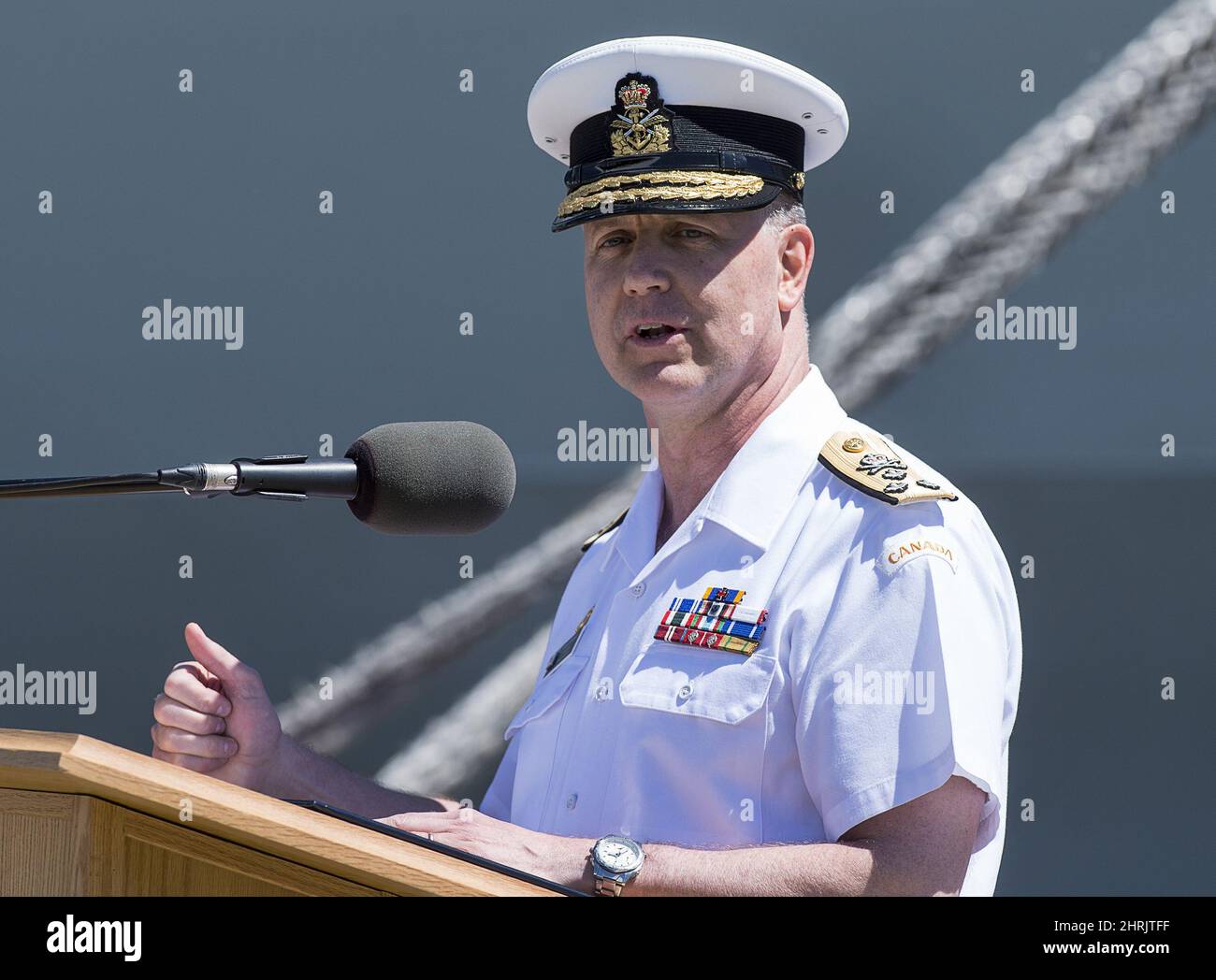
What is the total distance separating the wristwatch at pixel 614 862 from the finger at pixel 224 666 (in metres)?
0.42

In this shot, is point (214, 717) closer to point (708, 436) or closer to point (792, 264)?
point (708, 436)

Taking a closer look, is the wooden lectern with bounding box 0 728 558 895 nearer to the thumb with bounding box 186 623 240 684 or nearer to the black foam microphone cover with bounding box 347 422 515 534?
the black foam microphone cover with bounding box 347 422 515 534

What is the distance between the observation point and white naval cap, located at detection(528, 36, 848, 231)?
1.67 m

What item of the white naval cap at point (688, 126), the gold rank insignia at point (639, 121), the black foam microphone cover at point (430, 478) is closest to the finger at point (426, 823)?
the black foam microphone cover at point (430, 478)

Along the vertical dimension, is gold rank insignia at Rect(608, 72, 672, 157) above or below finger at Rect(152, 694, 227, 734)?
above

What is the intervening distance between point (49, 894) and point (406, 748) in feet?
5.96

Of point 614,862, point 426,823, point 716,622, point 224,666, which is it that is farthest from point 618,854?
point 224,666

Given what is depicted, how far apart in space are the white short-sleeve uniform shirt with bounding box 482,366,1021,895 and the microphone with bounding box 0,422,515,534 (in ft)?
1.18

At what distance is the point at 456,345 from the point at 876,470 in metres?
1.30

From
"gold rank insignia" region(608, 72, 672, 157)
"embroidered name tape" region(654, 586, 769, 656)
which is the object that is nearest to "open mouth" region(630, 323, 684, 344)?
"gold rank insignia" region(608, 72, 672, 157)

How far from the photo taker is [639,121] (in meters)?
1.74
